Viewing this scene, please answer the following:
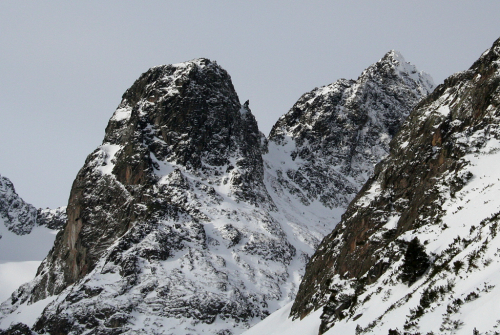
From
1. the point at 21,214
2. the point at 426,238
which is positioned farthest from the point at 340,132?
the point at 426,238

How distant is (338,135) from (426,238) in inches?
4497

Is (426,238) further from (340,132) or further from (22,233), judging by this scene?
(22,233)

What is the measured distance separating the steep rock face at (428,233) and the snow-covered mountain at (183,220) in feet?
77.4

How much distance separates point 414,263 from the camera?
84.3 feet

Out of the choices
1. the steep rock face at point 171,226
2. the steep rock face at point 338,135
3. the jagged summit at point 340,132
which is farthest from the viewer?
the jagged summit at point 340,132

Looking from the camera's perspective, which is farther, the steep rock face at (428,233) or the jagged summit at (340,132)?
the jagged summit at (340,132)

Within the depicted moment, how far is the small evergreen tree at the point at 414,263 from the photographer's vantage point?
998 inches

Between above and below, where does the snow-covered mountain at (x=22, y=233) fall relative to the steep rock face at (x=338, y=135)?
above

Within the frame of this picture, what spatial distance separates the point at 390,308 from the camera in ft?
75.0

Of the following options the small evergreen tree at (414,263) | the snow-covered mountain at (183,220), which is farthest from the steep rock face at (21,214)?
the small evergreen tree at (414,263)

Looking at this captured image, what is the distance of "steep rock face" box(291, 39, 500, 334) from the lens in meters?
18.7

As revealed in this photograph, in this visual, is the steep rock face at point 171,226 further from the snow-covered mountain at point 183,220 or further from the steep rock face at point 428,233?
the steep rock face at point 428,233

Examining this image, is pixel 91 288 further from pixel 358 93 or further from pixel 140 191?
pixel 358 93

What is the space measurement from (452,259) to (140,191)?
67.3m
